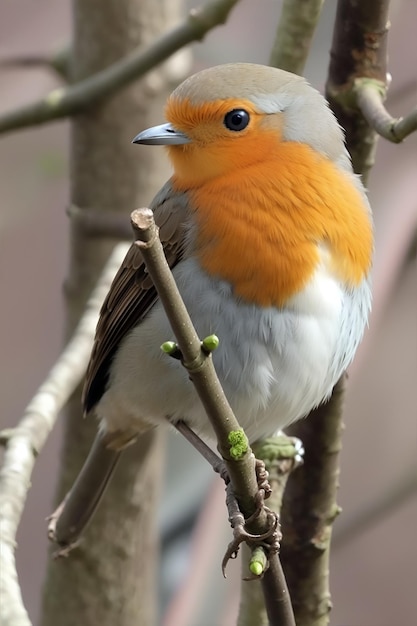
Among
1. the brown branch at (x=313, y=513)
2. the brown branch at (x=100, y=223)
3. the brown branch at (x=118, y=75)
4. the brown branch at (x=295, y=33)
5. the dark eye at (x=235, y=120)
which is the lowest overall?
the brown branch at (x=313, y=513)

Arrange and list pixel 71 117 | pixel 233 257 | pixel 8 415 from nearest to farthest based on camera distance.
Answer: pixel 233 257 < pixel 71 117 < pixel 8 415

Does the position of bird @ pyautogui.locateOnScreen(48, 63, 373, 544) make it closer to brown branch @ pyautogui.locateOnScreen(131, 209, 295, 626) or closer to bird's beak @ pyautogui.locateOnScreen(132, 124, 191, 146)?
bird's beak @ pyautogui.locateOnScreen(132, 124, 191, 146)

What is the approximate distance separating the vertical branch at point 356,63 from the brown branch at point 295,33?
0.13 metres

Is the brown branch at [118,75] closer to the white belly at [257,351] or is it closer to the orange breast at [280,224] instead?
the orange breast at [280,224]

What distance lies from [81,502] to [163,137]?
3.08ft

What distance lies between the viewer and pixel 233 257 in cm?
Result: 219

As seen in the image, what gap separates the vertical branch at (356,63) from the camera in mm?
2301

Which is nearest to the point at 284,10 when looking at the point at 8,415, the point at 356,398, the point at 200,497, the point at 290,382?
the point at 290,382

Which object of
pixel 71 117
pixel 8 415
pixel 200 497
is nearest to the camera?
pixel 71 117

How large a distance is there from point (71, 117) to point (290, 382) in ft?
4.55

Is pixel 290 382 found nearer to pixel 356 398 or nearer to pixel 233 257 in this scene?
pixel 233 257

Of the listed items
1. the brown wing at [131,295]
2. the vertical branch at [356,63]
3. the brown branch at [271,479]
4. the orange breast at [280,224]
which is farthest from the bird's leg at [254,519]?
the vertical branch at [356,63]

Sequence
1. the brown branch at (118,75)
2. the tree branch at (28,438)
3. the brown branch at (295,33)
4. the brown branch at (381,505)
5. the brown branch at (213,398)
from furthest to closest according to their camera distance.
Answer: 1. the brown branch at (381,505)
2. the brown branch at (118,75)
3. the brown branch at (295,33)
4. the tree branch at (28,438)
5. the brown branch at (213,398)

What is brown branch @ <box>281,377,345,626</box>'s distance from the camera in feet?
7.61
